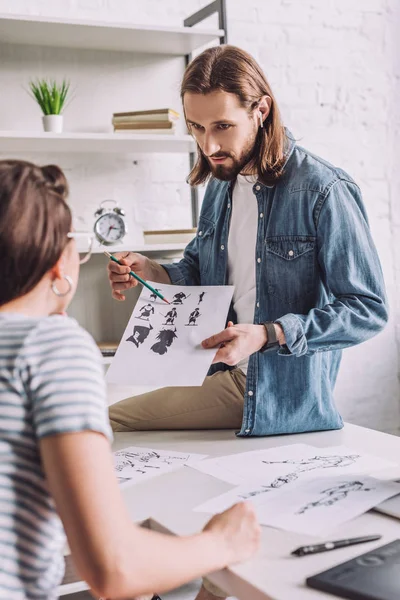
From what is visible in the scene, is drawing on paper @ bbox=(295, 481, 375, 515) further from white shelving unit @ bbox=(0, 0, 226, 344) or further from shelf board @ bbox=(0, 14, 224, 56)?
shelf board @ bbox=(0, 14, 224, 56)

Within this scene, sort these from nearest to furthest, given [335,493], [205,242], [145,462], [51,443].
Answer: [51,443], [335,493], [145,462], [205,242]

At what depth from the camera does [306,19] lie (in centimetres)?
330

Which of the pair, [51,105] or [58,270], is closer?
[58,270]

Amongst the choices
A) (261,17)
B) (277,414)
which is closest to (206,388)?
(277,414)

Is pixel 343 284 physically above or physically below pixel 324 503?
above

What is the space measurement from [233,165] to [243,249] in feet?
0.76

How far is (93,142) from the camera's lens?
2.71 metres

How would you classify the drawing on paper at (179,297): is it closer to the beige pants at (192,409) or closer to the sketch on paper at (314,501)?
the beige pants at (192,409)

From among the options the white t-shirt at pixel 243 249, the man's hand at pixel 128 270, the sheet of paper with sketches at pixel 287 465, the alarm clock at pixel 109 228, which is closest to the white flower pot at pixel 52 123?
the alarm clock at pixel 109 228

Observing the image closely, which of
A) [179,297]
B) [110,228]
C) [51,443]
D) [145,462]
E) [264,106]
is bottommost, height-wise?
[145,462]

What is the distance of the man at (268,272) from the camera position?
1.79 m

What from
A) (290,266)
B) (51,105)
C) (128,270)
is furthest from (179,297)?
(51,105)

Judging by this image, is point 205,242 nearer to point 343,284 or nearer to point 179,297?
point 179,297

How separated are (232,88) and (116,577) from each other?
145cm
